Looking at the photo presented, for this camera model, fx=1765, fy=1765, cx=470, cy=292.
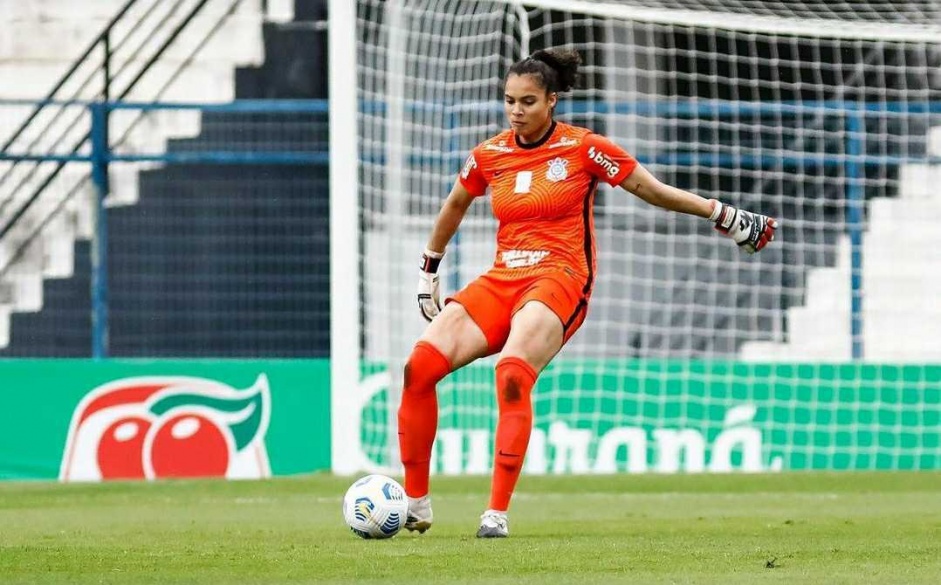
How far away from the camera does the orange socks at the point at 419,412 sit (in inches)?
273

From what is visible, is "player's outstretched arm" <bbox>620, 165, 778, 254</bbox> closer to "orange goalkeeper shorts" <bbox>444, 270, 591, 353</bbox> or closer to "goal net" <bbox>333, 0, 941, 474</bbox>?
"orange goalkeeper shorts" <bbox>444, 270, 591, 353</bbox>

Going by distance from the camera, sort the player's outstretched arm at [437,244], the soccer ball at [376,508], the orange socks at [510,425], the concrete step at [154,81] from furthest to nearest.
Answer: the concrete step at [154,81] → the player's outstretched arm at [437,244] → the orange socks at [510,425] → the soccer ball at [376,508]

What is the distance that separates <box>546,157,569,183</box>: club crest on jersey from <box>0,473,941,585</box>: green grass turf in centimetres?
141

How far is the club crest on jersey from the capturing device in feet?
23.1

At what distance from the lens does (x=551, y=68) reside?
23.1 feet

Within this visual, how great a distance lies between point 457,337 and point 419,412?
0.33 m

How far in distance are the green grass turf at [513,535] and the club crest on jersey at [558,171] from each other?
1.41m

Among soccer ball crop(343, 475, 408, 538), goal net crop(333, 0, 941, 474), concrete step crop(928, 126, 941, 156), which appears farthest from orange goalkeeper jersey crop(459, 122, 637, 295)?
concrete step crop(928, 126, 941, 156)

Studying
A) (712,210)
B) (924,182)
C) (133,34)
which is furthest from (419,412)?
(133,34)

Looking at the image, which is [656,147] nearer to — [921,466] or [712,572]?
[921,466]

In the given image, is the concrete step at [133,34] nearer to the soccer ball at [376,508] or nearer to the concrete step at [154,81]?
the concrete step at [154,81]

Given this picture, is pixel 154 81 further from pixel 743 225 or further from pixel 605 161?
pixel 743 225

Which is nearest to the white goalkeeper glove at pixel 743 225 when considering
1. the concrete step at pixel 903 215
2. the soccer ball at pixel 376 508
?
the soccer ball at pixel 376 508

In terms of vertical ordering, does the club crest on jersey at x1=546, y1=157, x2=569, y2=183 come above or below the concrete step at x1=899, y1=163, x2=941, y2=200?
below
